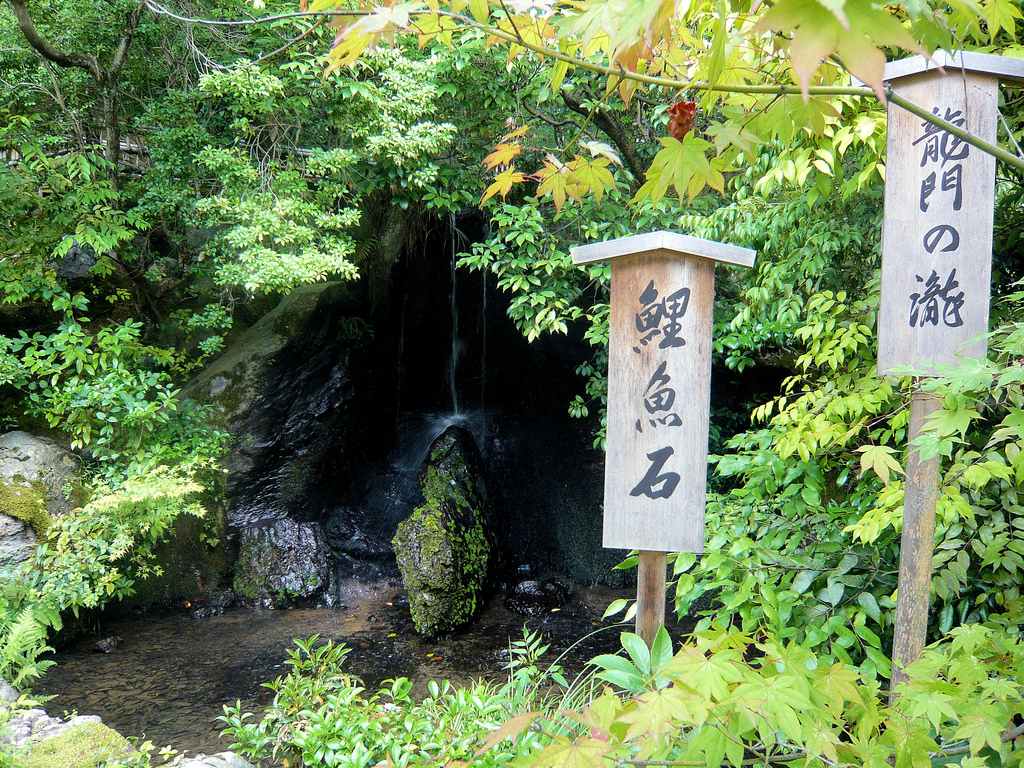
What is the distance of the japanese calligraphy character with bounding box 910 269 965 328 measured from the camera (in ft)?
7.58

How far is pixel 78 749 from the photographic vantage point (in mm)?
3104

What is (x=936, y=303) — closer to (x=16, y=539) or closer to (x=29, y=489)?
(x=16, y=539)

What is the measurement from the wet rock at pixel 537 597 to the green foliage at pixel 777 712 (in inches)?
215

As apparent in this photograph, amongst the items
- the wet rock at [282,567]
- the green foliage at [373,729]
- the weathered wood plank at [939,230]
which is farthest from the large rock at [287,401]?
the weathered wood plank at [939,230]

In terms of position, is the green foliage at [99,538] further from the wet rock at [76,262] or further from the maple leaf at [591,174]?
the maple leaf at [591,174]

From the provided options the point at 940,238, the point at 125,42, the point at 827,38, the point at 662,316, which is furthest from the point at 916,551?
the point at 125,42

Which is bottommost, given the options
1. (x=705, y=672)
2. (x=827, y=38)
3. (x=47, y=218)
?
(x=705, y=672)

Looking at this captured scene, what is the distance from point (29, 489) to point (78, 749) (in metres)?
3.57

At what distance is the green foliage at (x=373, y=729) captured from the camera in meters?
2.68

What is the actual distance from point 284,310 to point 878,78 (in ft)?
25.4

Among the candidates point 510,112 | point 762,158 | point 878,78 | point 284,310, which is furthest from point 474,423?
point 878,78

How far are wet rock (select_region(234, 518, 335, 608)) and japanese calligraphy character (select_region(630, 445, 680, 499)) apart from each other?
18.7 feet

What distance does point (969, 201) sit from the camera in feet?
7.59

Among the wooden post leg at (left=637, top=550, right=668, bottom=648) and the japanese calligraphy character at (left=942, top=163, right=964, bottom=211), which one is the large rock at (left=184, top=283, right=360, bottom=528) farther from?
the japanese calligraphy character at (left=942, top=163, right=964, bottom=211)
